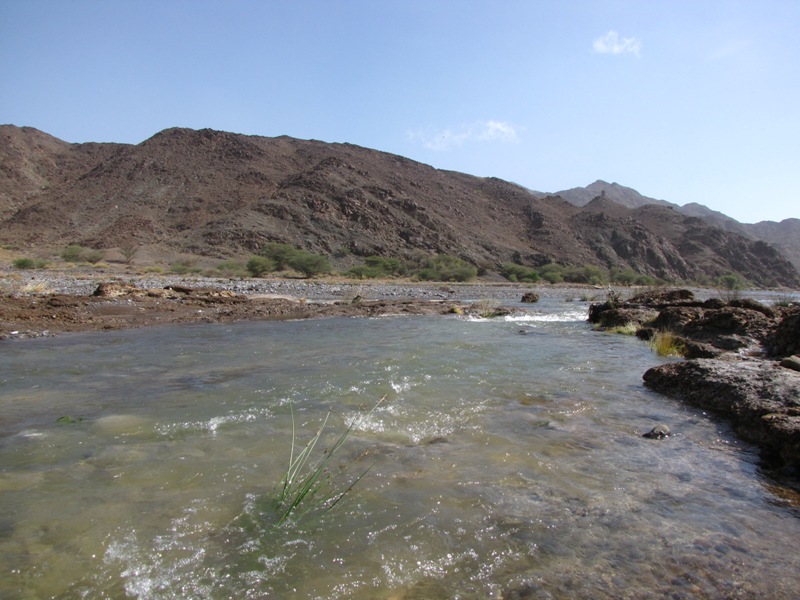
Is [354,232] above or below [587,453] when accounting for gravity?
above

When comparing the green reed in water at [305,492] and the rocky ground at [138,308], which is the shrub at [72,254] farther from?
the green reed in water at [305,492]

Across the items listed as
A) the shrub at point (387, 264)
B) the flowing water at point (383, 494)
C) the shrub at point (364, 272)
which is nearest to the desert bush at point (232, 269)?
the shrub at point (364, 272)

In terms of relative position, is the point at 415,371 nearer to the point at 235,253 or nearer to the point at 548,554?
the point at 548,554

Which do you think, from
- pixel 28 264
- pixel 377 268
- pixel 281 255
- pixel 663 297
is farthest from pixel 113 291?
pixel 377 268

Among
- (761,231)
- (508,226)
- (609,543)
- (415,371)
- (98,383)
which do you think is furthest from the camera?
(761,231)

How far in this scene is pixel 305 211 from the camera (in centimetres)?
6775

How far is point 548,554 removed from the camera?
2.66m

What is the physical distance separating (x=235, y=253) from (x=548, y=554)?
57361 mm

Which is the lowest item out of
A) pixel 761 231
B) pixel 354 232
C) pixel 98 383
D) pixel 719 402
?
pixel 98 383

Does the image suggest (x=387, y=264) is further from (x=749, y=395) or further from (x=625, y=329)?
(x=749, y=395)

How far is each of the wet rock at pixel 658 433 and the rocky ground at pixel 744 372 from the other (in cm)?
70

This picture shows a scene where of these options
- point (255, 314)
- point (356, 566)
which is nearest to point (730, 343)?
point (356, 566)

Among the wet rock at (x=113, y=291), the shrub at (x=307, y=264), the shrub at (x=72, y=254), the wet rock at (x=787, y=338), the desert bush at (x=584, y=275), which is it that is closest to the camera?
the wet rock at (x=787, y=338)

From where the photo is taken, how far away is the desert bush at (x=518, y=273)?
6353 cm
